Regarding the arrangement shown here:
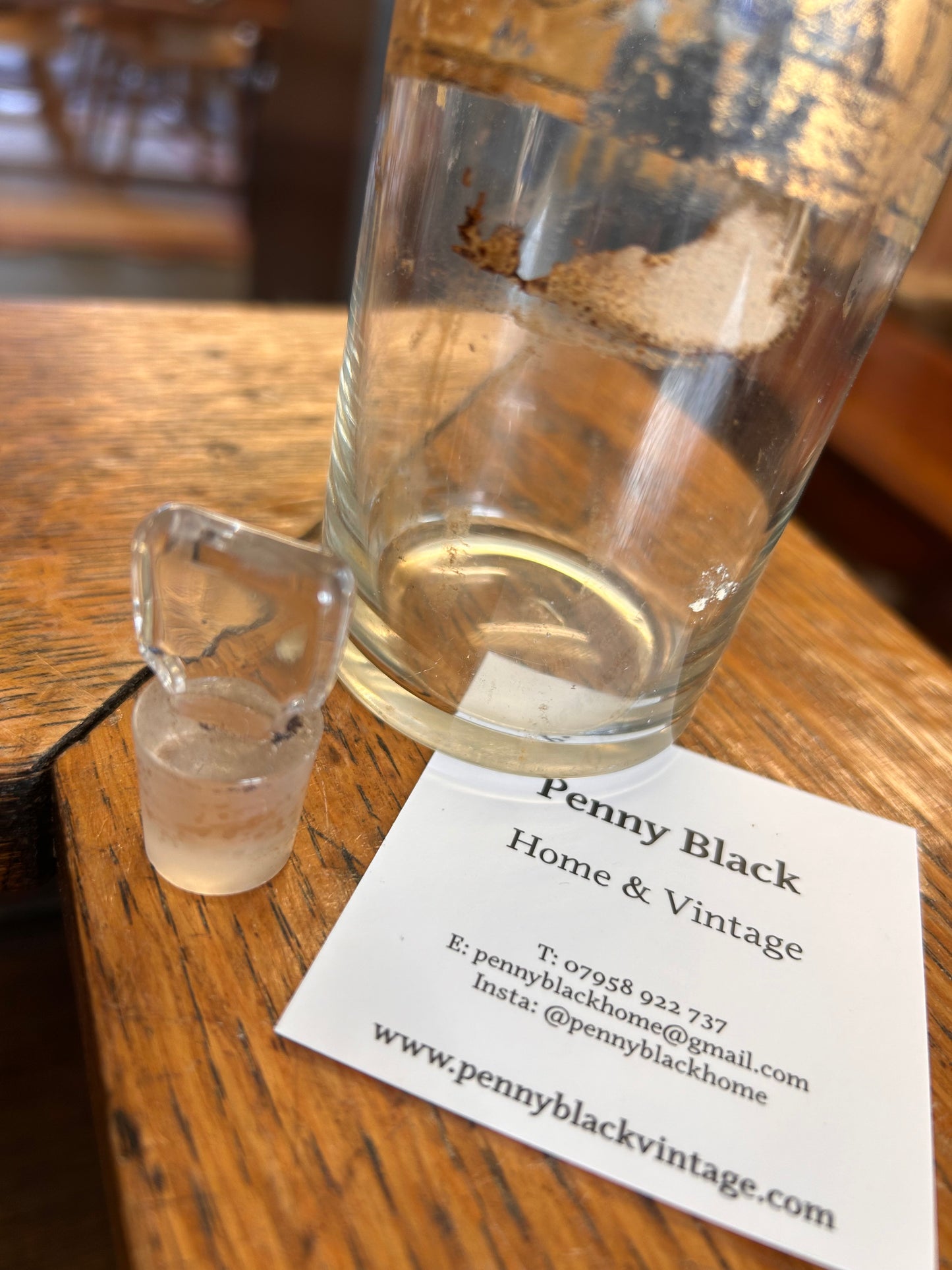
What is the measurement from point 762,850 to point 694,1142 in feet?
0.36

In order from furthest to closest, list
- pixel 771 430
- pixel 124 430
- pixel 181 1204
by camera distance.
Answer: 1. pixel 124 430
2. pixel 771 430
3. pixel 181 1204

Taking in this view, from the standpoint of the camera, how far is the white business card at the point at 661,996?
23cm

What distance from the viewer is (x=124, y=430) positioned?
46 centimetres

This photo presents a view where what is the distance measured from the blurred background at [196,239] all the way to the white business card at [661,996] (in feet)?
0.48

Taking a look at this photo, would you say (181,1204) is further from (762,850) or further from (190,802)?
(762,850)

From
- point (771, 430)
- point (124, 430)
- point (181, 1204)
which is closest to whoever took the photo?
point (181, 1204)

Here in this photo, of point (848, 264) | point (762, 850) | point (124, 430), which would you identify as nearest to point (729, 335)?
point (848, 264)

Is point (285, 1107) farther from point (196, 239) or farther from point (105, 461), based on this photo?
point (196, 239)

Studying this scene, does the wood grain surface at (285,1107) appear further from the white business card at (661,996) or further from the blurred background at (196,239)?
the blurred background at (196,239)

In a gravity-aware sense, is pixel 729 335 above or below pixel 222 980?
above

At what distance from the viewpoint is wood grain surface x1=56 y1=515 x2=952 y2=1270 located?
0.20 m

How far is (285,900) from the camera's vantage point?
0.87 ft

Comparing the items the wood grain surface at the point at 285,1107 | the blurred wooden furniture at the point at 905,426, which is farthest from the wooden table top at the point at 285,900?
the blurred wooden furniture at the point at 905,426

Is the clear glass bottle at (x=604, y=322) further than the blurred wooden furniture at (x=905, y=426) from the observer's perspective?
No
